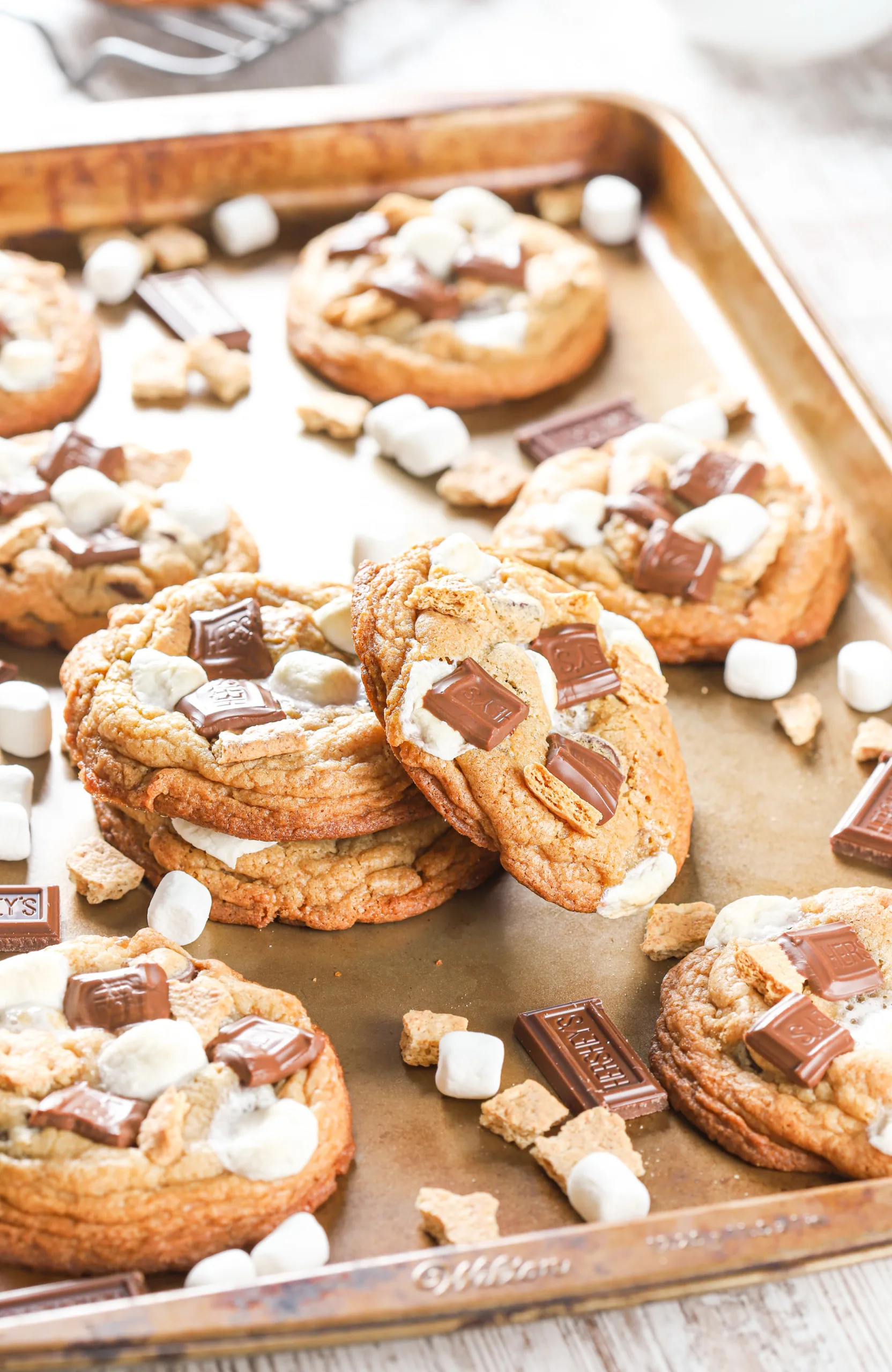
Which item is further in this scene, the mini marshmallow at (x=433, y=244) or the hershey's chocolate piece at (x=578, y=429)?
the mini marshmallow at (x=433, y=244)

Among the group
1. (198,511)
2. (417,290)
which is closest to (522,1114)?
(198,511)

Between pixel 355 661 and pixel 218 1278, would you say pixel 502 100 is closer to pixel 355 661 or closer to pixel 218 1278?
pixel 355 661

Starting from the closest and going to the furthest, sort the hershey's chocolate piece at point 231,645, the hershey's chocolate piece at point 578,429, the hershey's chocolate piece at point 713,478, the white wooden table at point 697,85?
the hershey's chocolate piece at point 231,645 < the hershey's chocolate piece at point 713,478 < the hershey's chocolate piece at point 578,429 < the white wooden table at point 697,85

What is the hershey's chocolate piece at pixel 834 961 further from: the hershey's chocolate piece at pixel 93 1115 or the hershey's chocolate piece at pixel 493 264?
the hershey's chocolate piece at pixel 493 264

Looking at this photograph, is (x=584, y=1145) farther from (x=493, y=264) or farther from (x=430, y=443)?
(x=493, y=264)

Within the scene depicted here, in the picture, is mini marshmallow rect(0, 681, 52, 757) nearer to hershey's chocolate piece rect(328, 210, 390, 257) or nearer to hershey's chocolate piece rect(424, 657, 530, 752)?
hershey's chocolate piece rect(424, 657, 530, 752)

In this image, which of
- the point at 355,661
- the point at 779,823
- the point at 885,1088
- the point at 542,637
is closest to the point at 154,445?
the point at 355,661

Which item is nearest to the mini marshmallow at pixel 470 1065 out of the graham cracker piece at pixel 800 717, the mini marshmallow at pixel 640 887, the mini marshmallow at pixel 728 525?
the mini marshmallow at pixel 640 887

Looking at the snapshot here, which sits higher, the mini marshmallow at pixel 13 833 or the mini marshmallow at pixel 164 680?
the mini marshmallow at pixel 164 680
